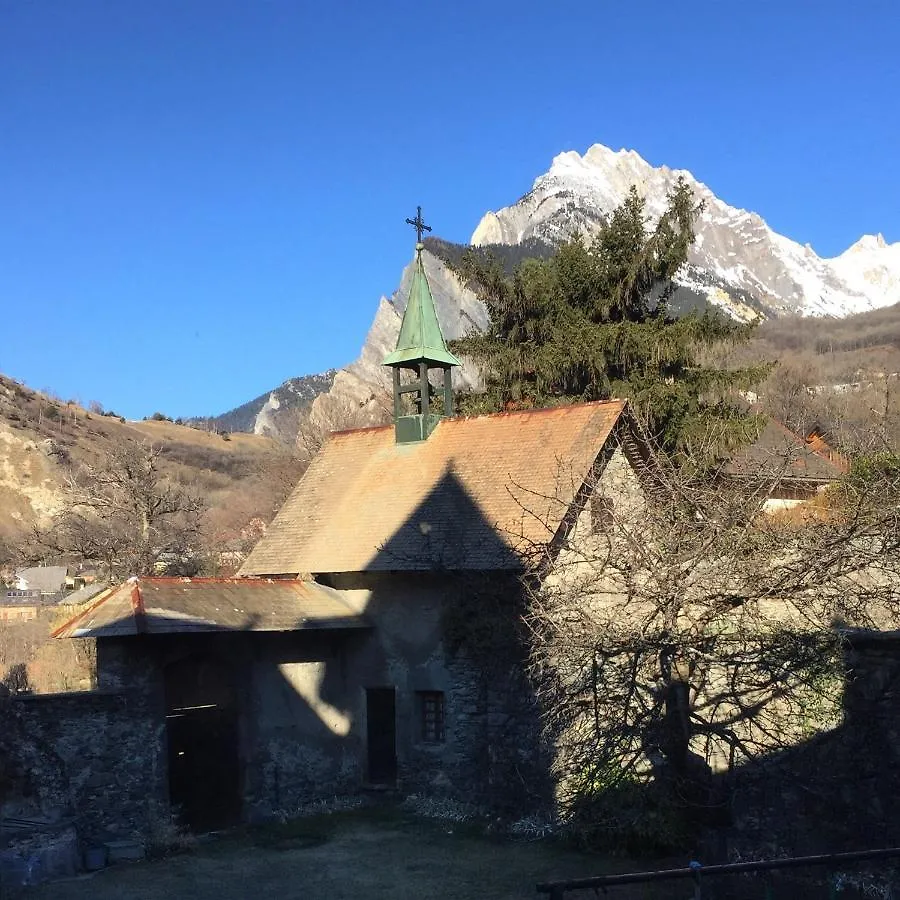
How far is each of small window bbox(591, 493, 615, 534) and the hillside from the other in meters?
36.0

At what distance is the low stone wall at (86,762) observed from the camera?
1321 centimetres

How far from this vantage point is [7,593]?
45094mm

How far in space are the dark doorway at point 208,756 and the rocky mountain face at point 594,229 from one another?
1666 cm

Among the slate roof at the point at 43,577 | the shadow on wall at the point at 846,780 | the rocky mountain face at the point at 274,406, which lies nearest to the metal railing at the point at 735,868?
the shadow on wall at the point at 846,780

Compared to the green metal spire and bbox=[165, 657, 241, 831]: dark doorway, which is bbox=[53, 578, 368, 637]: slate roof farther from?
the green metal spire

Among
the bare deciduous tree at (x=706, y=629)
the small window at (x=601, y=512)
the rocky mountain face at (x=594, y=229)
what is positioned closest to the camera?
the bare deciduous tree at (x=706, y=629)

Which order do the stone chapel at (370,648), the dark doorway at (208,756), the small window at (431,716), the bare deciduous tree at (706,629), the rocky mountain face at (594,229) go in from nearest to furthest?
1. the bare deciduous tree at (706,629)
2. the stone chapel at (370,648)
3. the dark doorway at (208,756)
4. the small window at (431,716)
5. the rocky mountain face at (594,229)

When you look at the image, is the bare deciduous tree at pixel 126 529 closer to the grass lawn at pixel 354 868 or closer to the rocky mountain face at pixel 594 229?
the rocky mountain face at pixel 594 229

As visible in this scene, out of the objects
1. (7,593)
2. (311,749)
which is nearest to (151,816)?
(311,749)

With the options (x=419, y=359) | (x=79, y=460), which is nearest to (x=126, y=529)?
(x=419, y=359)

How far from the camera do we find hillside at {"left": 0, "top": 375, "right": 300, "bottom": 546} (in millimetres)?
61000

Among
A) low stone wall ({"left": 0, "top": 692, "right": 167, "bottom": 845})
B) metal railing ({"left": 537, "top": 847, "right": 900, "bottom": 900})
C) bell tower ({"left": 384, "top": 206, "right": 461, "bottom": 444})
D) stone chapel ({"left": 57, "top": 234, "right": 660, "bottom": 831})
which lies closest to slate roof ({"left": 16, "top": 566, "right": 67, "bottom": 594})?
bell tower ({"left": 384, "top": 206, "right": 461, "bottom": 444})

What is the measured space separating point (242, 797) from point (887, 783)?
36.1 ft

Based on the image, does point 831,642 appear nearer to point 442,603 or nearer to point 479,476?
point 442,603
